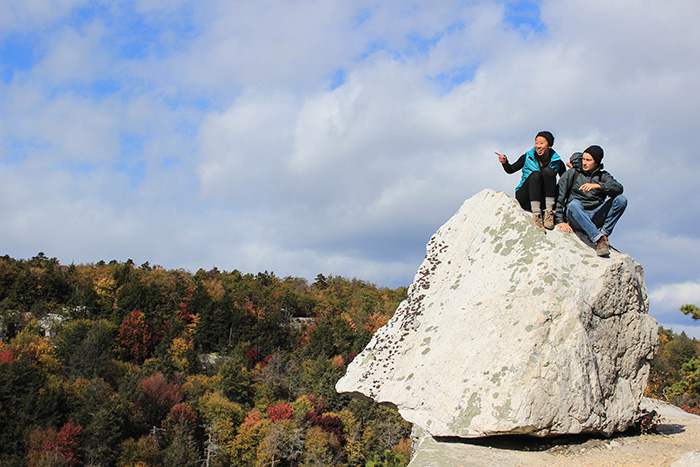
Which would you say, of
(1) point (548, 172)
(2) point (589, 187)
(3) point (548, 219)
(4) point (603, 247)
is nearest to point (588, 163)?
(2) point (589, 187)

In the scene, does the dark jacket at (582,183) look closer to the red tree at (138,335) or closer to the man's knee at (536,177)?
the man's knee at (536,177)

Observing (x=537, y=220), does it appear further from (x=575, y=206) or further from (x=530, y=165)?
(x=530, y=165)

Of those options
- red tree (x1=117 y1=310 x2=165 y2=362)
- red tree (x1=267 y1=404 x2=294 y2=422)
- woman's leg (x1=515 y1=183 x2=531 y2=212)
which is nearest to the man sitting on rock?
woman's leg (x1=515 y1=183 x2=531 y2=212)

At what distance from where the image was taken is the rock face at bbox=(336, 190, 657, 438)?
5.98 meters

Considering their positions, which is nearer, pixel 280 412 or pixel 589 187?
pixel 589 187

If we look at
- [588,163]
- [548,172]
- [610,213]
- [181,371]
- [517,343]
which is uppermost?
[588,163]

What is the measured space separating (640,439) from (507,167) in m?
4.48

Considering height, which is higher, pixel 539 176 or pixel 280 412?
pixel 539 176

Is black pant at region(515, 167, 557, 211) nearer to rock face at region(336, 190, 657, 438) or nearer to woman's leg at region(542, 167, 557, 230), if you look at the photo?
woman's leg at region(542, 167, 557, 230)

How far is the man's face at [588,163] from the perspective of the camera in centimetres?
761

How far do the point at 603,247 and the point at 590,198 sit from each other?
0.90 meters

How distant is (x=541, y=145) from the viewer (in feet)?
26.5

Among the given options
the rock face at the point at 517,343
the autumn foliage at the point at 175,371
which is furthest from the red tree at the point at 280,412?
the rock face at the point at 517,343

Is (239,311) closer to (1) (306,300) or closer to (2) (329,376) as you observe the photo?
(1) (306,300)
